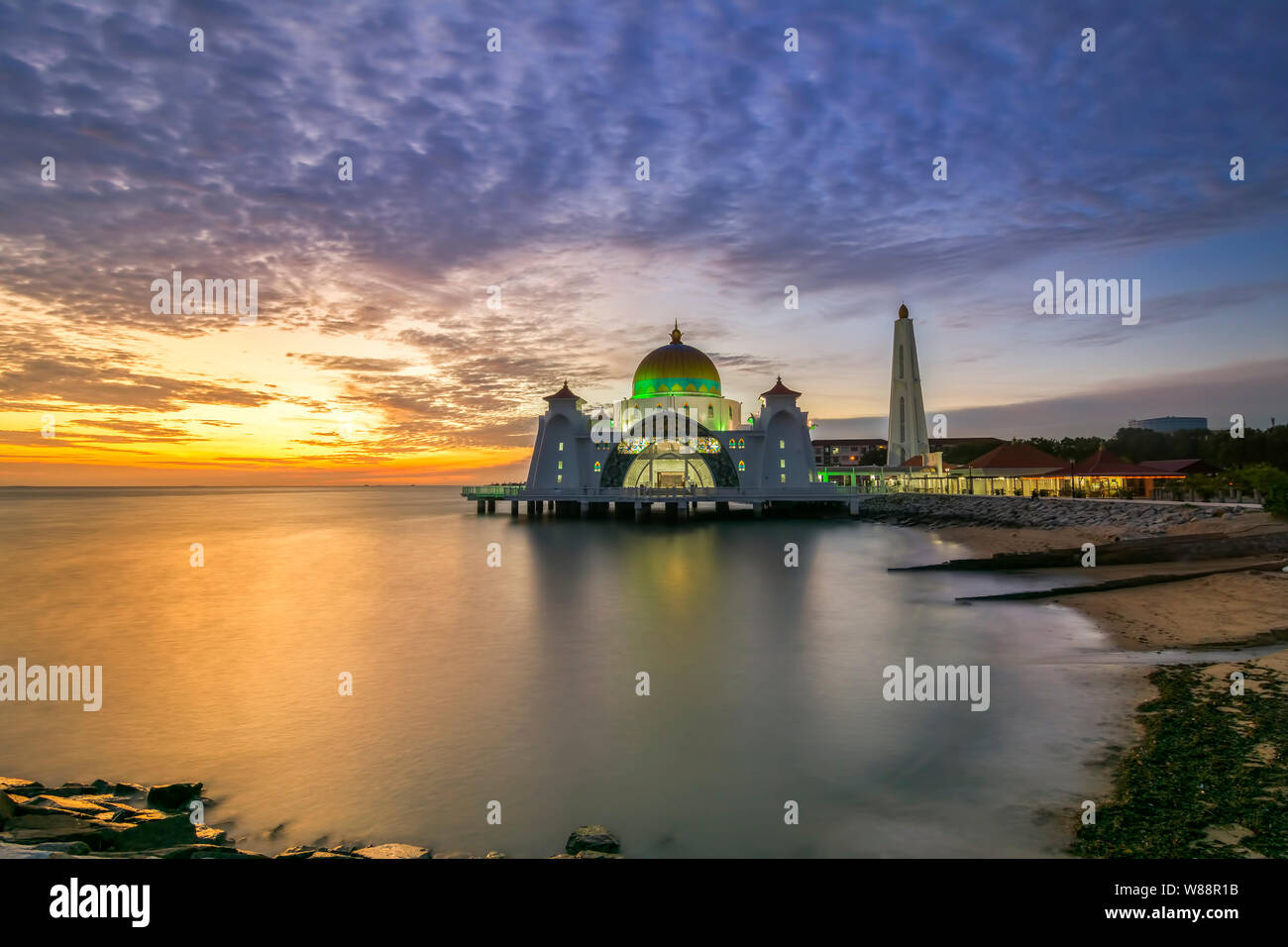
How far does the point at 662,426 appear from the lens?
61.5m

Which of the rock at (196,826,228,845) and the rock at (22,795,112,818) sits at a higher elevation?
the rock at (22,795,112,818)

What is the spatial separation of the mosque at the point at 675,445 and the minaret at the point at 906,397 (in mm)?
20463

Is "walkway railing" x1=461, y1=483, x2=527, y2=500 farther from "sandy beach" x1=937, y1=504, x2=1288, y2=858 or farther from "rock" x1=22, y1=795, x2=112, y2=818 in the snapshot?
"rock" x1=22, y1=795, x2=112, y2=818

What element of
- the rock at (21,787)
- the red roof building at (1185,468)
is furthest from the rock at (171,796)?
the red roof building at (1185,468)

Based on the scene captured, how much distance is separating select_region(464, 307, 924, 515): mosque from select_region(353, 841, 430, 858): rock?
48252 millimetres

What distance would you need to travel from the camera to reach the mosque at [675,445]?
57.8m

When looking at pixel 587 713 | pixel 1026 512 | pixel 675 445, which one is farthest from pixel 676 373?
pixel 587 713

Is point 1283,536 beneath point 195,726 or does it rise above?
above

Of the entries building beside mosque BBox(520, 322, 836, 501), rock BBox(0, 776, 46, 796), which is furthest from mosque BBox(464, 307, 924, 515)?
rock BBox(0, 776, 46, 796)

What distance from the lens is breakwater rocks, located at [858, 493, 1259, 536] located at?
28234mm

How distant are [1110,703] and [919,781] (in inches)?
150

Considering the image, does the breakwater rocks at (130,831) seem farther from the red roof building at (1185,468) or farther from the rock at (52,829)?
the red roof building at (1185,468)
